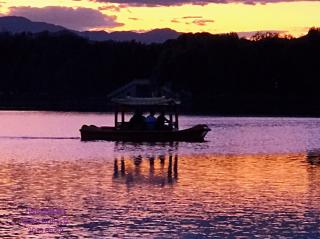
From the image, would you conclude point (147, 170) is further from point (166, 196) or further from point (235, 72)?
point (235, 72)

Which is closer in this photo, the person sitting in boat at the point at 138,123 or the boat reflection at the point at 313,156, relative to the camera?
the boat reflection at the point at 313,156

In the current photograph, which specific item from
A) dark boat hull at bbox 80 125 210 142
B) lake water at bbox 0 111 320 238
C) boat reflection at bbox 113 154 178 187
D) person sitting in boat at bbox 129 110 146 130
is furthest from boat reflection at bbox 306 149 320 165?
person sitting in boat at bbox 129 110 146 130

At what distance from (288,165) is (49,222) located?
49.9 feet

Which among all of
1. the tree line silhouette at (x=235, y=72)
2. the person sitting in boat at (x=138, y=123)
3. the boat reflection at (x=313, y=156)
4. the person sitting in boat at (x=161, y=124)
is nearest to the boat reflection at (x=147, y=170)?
the boat reflection at (x=313, y=156)

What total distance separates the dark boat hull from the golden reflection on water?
891 centimetres

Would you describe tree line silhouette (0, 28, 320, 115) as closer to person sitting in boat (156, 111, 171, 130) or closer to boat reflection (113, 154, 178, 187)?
person sitting in boat (156, 111, 171, 130)

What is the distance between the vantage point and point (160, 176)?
2897 cm

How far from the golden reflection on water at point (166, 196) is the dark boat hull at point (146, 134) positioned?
891cm

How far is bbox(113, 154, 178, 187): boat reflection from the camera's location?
27614 mm

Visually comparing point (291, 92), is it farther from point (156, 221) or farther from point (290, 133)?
point (156, 221)

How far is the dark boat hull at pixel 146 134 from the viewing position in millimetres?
43844

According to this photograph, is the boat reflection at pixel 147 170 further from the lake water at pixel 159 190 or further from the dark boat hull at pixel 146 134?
the dark boat hull at pixel 146 134

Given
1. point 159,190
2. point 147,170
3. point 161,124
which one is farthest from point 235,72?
point 159,190

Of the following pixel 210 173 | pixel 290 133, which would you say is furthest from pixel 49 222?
pixel 290 133
